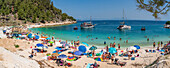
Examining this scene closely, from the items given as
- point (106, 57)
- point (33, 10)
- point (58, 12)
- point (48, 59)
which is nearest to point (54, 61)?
point (48, 59)

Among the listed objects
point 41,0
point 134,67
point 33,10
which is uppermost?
point 41,0

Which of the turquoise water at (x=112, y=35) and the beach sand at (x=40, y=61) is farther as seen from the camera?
the turquoise water at (x=112, y=35)

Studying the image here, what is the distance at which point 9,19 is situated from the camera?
8319 centimetres

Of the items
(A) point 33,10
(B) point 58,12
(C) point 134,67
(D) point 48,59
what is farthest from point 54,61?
(B) point 58,12

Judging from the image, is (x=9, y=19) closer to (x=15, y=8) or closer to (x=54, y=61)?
(x=15, y=8)

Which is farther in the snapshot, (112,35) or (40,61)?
(112,35)

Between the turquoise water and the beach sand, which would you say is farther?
the turquoise water

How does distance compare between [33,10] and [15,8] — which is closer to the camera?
[15,8]

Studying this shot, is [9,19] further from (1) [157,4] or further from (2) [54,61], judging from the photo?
(1) [157,4]

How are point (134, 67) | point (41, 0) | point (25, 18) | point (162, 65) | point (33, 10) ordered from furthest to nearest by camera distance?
point (41, 0), point (33, 10), point (25, 18), point (134, 67), point (162, 65)

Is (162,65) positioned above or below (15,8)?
below

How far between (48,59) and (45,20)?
97.2 m

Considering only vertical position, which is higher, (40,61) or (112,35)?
(40,61)

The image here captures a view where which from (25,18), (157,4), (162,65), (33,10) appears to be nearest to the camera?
(162,65)
